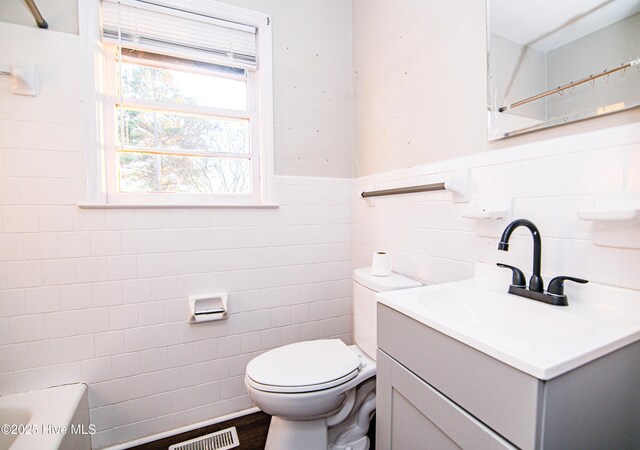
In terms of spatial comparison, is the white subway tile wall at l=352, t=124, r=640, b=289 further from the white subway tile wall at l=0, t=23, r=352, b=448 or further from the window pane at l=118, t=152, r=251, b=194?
the window pane at l=118, t=152, r=251, b=194

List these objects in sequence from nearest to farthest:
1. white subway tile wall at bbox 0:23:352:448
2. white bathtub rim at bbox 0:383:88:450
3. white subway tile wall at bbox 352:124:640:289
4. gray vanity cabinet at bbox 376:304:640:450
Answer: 1. gray vanity cabinet at bbox 376:304:640:450
2. white subway tile wall at bbox 352:124:640:289
3. white bathtub rim at bbox 0:383:88:450
4. white subway tile wall at bbox 0:23:352:448

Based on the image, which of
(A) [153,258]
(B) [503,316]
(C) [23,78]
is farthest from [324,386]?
(C) [23,78]

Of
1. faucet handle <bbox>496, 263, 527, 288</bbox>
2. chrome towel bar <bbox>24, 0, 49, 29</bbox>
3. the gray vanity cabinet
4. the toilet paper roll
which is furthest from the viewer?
the toilet paper roll

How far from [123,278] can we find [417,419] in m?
1.39

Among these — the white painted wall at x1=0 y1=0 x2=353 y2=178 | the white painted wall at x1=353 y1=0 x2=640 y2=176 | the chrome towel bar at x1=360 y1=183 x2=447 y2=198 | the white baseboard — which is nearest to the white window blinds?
the white painted wall at x1=0 y1=0 x2=353 y2=178

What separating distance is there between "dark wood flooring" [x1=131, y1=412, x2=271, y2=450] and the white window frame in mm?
1175

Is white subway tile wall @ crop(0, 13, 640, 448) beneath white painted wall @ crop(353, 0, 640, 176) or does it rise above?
beneath

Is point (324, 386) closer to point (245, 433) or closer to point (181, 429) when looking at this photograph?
point (245, 433)

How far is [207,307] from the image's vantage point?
1.53 m

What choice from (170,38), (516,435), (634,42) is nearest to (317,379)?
(516,435)

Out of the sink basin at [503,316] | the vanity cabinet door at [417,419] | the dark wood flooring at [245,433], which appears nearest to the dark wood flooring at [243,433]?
the dark wood flooring at [245,433]

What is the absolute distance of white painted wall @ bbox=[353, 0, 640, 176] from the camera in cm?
105

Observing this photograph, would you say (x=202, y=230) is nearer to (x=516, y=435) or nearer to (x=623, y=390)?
(x=516, y=435)

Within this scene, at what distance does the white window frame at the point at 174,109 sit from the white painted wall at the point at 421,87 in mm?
576
